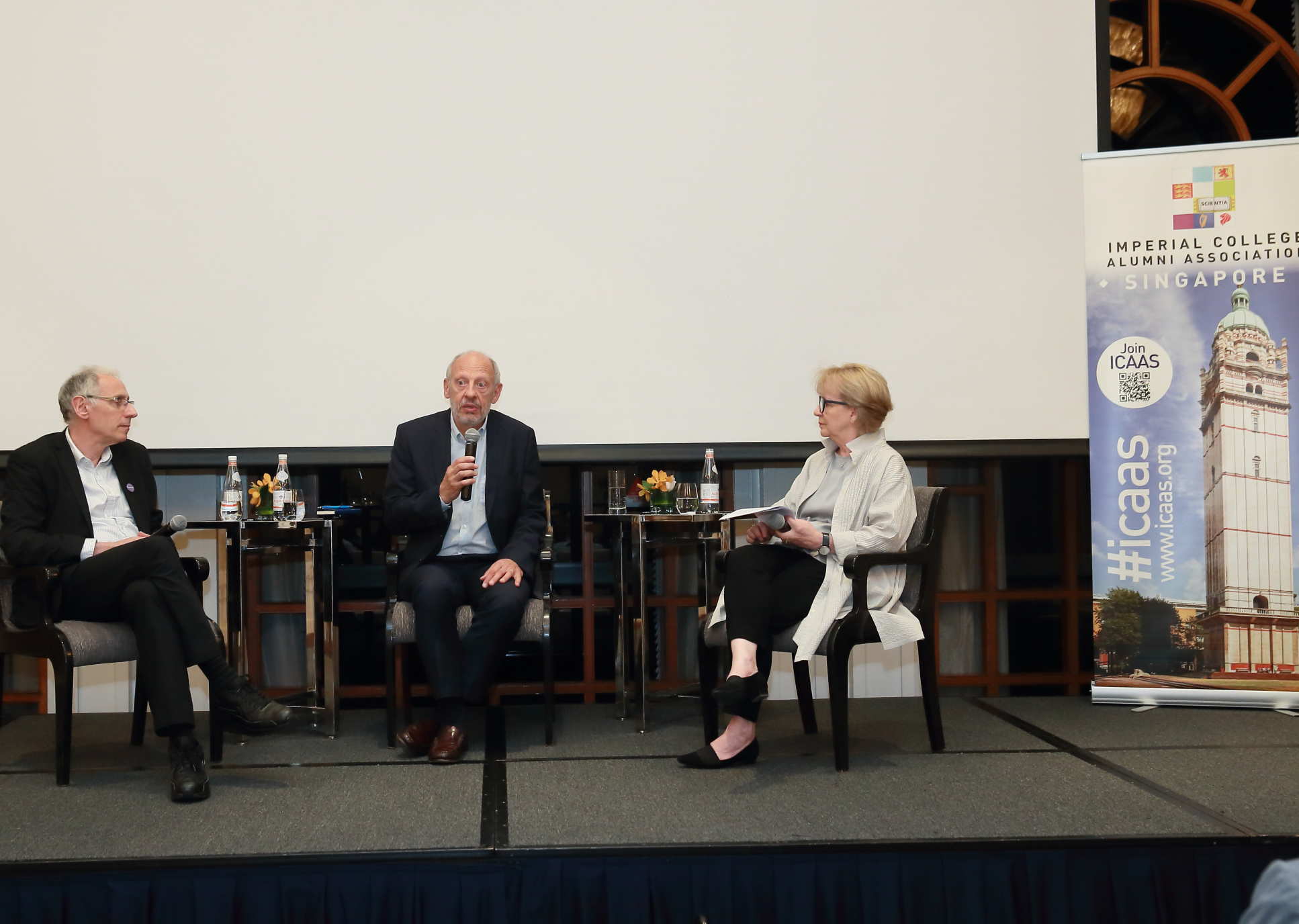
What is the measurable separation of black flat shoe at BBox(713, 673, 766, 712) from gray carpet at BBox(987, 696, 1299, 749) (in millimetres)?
1007

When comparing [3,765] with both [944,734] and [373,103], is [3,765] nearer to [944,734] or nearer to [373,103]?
[373,103]

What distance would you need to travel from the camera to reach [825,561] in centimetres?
293

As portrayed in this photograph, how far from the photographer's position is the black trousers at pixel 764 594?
2752 mm

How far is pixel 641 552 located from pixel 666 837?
1.23 meters

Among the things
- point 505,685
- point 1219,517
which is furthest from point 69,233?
point 1219,517

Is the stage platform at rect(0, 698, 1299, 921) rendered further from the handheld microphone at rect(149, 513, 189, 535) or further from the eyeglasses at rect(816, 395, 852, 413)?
the eyeglasses at rect(816, 395, 852, 413)

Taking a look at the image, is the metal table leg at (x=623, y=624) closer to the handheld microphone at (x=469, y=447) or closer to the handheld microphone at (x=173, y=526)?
the handheld microphone at (x=469, y=447)

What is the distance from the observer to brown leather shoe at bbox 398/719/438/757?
2.91 meters

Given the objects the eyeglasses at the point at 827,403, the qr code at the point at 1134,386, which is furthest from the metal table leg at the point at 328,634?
the qr code at the point at 1134,386

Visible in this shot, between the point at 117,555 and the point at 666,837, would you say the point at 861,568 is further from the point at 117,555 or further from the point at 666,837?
the point at 117,555

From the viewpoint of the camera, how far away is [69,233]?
3.38 metres

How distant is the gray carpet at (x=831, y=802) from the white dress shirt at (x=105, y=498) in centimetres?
130

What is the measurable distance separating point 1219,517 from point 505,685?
2442mm

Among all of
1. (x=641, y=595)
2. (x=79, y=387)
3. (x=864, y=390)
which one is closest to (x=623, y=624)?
(x=641, y=595)
